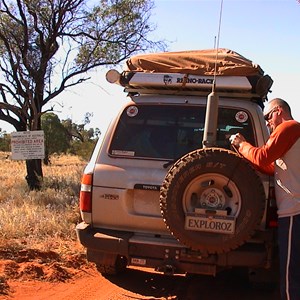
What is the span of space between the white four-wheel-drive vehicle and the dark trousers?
0.27 meters

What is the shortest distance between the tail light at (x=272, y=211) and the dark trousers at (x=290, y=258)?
0.40 metres

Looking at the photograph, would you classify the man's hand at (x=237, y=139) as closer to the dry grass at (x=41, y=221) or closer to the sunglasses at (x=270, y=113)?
the sunglasses at (x=270, y=113)

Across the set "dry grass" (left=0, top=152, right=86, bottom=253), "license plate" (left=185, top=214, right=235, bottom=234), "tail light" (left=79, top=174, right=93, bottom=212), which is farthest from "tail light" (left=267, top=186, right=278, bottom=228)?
"dry grass" (left=0, top=152, right=86, bottom=253)

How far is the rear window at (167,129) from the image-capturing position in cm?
504

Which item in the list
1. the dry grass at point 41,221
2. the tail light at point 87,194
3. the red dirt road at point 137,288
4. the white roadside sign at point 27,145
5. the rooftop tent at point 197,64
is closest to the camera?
the tail light at point 87,194

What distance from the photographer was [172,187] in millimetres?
4355

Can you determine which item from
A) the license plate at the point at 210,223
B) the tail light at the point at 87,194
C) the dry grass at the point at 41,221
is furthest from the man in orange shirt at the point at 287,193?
the dry grass at the point at 41,221

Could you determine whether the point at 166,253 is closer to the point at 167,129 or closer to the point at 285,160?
the point at 167,129

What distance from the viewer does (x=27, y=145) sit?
11.6 meters

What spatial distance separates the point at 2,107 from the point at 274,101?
34.3 ft

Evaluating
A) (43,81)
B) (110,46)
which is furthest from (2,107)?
(110,46)

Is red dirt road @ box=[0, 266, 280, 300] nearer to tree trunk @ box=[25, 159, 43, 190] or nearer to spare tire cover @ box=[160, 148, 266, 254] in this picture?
spare tire cover @ box=[160, 148, 266, 254]

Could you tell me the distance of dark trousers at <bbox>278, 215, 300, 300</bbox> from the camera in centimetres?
414

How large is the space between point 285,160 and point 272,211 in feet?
2.01
